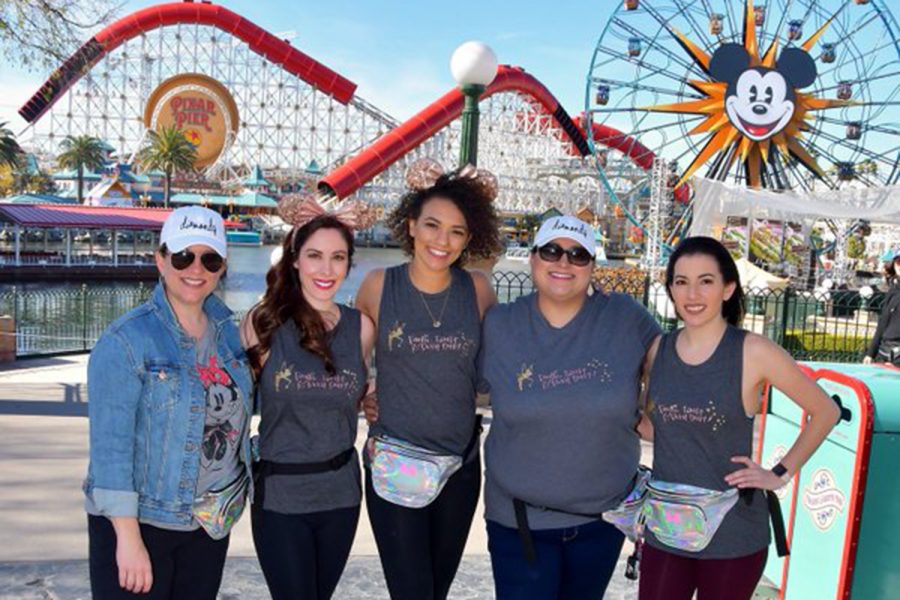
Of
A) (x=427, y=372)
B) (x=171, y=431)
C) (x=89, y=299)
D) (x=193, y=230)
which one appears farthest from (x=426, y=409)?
(x=89, y=299)

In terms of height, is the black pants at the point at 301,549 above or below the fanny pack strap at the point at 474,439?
below

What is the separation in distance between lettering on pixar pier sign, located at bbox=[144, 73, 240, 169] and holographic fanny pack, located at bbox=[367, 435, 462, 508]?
A: 2023 inches

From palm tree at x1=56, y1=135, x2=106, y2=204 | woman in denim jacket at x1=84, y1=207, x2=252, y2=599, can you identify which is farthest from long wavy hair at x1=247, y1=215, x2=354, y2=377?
palm tree at x1=56, y1=135, x2=106, y2=204

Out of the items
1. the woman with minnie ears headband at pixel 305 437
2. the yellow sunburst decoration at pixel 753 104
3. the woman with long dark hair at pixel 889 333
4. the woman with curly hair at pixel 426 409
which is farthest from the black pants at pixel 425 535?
the yellow sunburst decoration at pixel 753 104

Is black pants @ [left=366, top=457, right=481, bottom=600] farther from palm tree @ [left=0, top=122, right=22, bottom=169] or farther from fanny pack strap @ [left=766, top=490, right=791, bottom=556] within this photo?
palm tree @ [left=0, top=122, right=22, bottom=169]

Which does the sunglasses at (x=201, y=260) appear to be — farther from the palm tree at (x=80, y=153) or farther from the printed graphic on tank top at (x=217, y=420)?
the palm tree at (x=80, y=153)

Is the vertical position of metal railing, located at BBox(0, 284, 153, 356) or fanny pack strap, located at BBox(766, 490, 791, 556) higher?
fanny pack strap, located at BBox(766, 490, 791, 556)

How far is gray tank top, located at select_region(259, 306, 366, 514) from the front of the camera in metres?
2.38

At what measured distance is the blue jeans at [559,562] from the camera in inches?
92.3

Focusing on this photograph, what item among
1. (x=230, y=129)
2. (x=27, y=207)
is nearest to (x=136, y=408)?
(x=27, y=207)

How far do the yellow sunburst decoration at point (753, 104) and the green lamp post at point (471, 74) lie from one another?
749 inches

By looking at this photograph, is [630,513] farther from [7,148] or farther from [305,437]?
[7,148]

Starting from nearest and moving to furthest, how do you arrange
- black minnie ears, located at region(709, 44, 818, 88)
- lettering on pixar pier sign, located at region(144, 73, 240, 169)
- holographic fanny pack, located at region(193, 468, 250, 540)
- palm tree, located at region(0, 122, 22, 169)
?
holographic fanny pack, located at region(193, 468, 250, 540), black minnie ears, located at region(709, 44, 818, 88), palm tree, located at region(0, 122, 22, 169), lettering on pixar pier sign, located at region(144, 73, 240, 169)

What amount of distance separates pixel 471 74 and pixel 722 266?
419 centimetres
